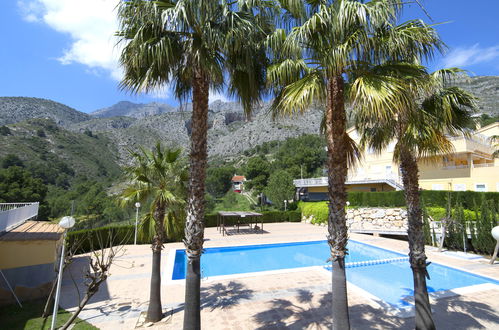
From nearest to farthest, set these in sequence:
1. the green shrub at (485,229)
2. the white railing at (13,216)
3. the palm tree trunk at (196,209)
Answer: the palm tree trunk at (196,209), the white railing at (13,216), the green shrub at (485,229)

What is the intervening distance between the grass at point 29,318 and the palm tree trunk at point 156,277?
4.19 feet

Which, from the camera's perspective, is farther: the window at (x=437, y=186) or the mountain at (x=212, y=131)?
the mountain at (x=212, y=131)

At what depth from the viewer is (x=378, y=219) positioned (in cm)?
1944

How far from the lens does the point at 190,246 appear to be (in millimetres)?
4180

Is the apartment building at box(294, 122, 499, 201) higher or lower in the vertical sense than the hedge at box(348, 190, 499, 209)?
higher

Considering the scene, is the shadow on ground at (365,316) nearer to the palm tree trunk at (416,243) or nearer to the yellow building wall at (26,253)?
the palm tree trunk at (416,243)

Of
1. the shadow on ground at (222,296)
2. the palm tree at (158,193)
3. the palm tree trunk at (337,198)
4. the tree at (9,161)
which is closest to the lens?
the palm tree trunk at (337,198)

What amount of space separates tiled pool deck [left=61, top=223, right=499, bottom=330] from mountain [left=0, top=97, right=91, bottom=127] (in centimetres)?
9869

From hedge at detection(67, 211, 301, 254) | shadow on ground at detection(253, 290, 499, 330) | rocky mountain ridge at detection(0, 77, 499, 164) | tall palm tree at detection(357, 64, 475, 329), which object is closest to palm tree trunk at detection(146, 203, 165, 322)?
shadow on ground at detection(253, 290, 499, 330)

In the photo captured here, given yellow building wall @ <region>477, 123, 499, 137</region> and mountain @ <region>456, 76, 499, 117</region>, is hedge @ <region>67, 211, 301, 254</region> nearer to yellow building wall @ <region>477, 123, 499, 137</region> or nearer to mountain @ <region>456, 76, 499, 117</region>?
yellow building wall @ <region>477, 123, 499, 137</region>

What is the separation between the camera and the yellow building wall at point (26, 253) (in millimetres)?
7555

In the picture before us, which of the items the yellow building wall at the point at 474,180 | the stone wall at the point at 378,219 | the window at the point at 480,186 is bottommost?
the stone wall at the point at 378,219

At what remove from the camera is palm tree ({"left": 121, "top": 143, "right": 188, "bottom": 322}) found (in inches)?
247

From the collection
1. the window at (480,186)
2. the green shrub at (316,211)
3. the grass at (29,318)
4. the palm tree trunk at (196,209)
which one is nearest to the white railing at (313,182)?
the green shrub at (316,211)
